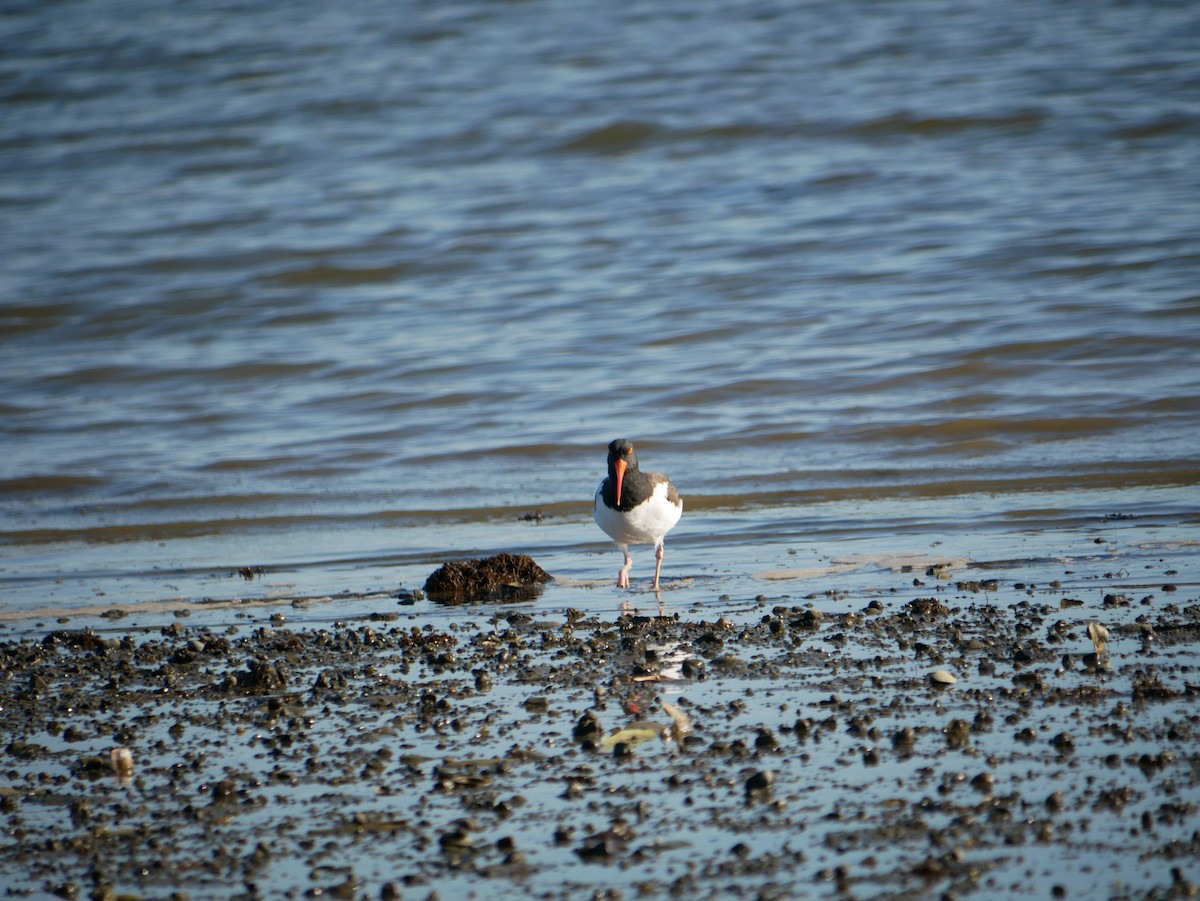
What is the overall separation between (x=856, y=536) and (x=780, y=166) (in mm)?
13018

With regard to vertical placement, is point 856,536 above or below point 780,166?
below

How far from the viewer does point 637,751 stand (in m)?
4.35

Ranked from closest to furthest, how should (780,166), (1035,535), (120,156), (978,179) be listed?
(1035,535) → (978,179) → (780,166) → (120,156)

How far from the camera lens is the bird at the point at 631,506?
23.3 feet

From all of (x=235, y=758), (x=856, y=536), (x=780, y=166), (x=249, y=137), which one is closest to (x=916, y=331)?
(x=856, y=536)

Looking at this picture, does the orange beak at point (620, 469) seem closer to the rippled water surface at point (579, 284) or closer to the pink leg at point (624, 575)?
the pink leg at point (624, 575)

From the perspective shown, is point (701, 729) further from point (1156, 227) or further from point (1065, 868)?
point (1156, 227)

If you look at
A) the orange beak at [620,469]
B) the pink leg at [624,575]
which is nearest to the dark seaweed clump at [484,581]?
the pink leg at [624,575]

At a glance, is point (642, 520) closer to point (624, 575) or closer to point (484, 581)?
point (624, 575)

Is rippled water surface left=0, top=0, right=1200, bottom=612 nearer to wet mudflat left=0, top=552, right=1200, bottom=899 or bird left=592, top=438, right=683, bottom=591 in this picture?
bird left=592, top=438, right=683, bottom=591

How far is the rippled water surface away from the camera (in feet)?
29.6

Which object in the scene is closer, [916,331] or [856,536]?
[856,536]

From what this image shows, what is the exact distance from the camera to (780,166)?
19.8 metres

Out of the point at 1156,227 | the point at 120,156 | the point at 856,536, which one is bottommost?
the point at 856,536
